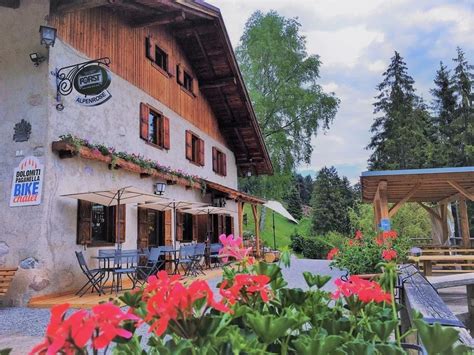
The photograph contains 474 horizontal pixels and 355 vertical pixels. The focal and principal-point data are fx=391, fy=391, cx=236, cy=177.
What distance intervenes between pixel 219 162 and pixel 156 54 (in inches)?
192

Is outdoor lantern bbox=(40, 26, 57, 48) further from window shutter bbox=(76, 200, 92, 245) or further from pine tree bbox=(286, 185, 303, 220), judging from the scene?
pine tree bbox=(286, 185, 303, 220)

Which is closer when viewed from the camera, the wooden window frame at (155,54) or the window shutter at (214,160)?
→ the wooden window frame at (155,54)

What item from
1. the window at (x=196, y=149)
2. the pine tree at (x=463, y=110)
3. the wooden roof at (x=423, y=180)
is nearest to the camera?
the wooden roof at (x=423, y=180)

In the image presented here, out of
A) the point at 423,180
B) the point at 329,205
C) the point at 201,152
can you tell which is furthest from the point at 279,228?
the point at 423,180

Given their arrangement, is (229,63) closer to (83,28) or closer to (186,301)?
(83,28)

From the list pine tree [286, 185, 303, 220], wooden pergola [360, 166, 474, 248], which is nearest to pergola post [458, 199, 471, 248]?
wooden pergola [360, 166, 474, 248]

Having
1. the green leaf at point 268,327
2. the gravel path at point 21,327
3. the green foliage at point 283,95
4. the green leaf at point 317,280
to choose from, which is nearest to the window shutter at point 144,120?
the gravel path at point 21,327

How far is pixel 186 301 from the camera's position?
0.74m

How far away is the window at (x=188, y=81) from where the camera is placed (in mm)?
12008

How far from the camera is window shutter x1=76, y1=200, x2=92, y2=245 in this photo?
6898 mm

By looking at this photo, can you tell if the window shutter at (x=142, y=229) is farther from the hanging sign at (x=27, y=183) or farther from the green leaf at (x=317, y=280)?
the green leaf at (x=317, y=280)

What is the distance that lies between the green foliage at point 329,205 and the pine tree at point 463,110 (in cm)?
718

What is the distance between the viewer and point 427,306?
198cm

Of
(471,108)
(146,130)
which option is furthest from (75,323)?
(471,108)
